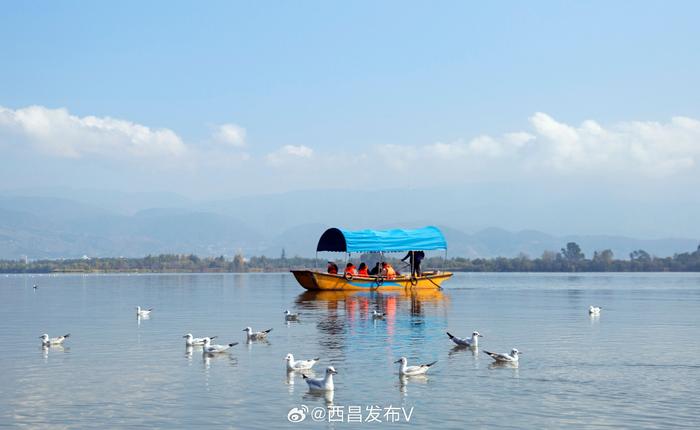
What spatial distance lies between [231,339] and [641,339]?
15806 millimetres

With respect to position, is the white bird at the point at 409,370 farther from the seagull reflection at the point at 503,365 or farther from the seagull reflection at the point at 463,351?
the seagull reflection at the point at 463,351

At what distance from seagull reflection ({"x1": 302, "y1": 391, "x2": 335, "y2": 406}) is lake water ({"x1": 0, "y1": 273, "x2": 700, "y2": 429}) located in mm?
79

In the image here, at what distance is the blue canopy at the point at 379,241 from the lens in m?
71.6

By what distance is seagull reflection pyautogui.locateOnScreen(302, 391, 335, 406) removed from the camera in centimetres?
2156

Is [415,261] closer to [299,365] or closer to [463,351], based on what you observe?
[463,351]

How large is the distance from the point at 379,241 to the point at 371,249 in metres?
1.43

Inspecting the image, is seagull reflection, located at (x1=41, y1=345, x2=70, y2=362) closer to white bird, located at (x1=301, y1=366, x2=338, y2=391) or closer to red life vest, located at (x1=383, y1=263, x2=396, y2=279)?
white bird, located at (x1=301, y1=366, x2=338, y2=391)

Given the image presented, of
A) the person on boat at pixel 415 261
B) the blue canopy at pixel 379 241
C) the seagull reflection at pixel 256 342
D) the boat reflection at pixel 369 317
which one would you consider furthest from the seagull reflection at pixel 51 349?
the person on boat at pixel 415 261

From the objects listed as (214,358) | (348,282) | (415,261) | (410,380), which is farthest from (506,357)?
(415,261)

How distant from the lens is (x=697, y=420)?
19062 millimetres

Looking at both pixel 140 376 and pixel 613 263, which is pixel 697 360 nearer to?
pixel 140 376

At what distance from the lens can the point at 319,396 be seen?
72.1 feet

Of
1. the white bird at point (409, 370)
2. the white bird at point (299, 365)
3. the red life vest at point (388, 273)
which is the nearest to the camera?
the white bird at point (409, 370)

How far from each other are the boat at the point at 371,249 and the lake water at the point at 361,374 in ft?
72.5
